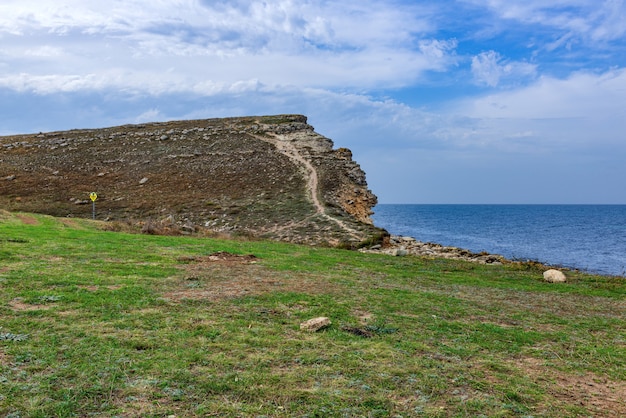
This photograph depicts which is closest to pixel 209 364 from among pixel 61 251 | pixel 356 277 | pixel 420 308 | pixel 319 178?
pixel 420 308

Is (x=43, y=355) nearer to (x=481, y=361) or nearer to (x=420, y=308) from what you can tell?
(x=481, y=361)

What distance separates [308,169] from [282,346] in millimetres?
41473

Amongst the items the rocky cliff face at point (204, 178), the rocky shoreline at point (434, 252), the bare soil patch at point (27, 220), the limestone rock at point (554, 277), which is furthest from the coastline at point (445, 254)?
the bare soil patch at point (27, 220)

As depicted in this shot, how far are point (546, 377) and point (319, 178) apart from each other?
39.3 metres

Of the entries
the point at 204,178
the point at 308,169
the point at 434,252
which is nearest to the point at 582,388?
the point at 434,252

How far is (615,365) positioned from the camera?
27.3 ft

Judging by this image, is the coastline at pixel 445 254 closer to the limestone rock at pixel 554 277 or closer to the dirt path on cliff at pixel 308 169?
the dirt path on cliff at pixel 308 169

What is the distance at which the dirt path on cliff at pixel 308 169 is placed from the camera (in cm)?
3438

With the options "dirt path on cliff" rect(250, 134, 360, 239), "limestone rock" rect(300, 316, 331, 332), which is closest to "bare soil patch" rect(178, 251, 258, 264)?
"limestone rock" rect(300, 316, 331, 332)

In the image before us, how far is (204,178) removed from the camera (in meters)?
48.7

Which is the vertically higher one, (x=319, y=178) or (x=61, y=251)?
(x=319, y=178)

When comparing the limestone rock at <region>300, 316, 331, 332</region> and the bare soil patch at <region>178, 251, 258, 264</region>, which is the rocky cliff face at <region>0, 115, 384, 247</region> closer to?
the bare soil patch at <region>178, 251, 258, 264</region>

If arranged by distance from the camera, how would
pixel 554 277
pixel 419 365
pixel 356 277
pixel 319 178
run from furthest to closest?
pixel 319 178
pixel 554 277
pixel 356 277
pixel 419 365

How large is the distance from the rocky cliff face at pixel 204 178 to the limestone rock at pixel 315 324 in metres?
20.7
